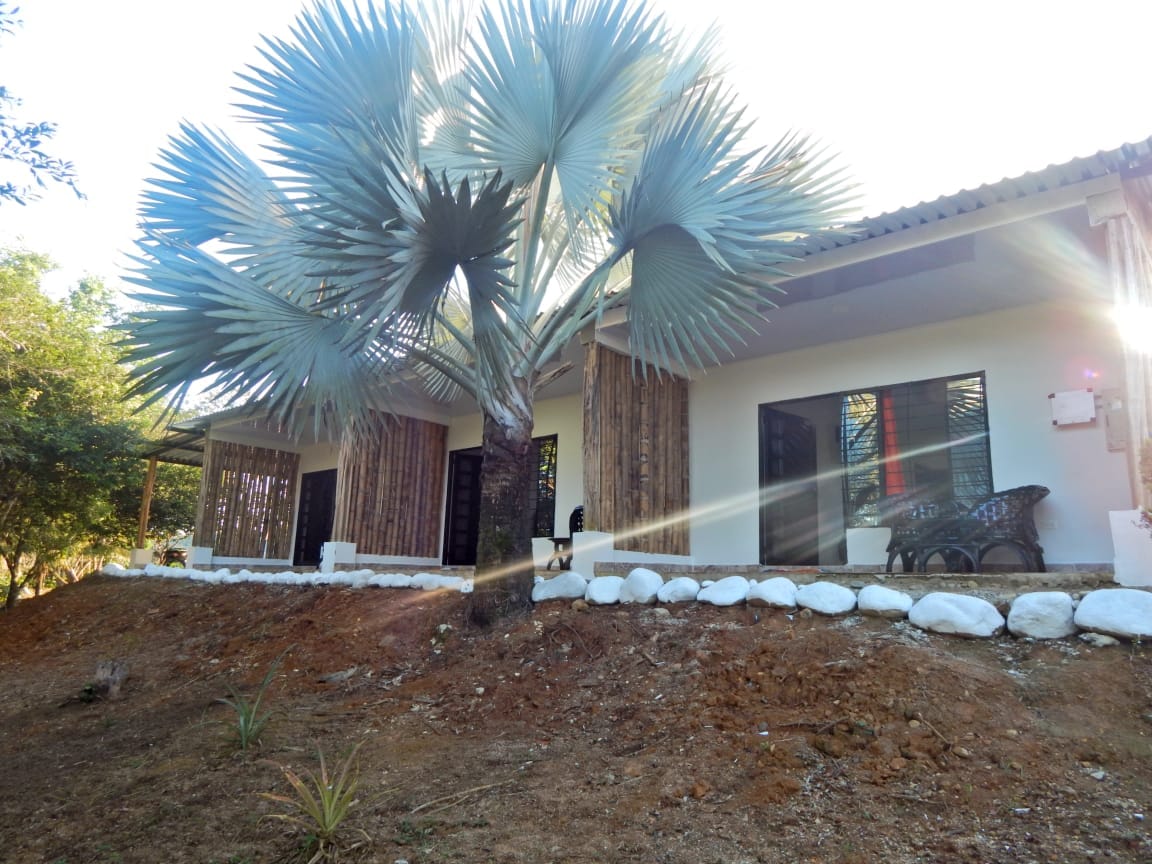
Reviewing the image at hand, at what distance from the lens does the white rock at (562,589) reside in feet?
18.9

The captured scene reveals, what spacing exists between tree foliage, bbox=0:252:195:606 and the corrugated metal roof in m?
8.56

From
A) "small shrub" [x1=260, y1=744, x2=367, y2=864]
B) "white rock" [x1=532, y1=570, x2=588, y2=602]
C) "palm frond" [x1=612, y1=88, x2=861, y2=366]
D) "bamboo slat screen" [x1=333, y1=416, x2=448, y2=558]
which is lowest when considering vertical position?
"small shrub" [x1=260, y1=744, x2=367, y2=864]

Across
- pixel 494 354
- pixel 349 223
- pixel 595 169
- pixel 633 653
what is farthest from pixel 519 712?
pixel 595 169

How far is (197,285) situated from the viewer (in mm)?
4832

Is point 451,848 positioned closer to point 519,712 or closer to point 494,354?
point 519,712

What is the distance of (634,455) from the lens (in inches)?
310

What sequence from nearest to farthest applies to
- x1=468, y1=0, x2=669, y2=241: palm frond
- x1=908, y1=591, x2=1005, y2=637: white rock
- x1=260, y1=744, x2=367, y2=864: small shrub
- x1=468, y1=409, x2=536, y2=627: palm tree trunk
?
x1=260, y1=744, x2=367, y2=864: small shrub < x1=908, y1=591, x2=1005, y2=637: white rock < x1=468, y1=0, x2=669, y2=241: palm frond < x1=468, y1=409, x2=536, y2=627: palm tree trunk

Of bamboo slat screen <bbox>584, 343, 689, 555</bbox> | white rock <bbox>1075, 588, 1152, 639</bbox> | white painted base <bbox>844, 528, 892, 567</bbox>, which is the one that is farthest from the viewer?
white painted base <bbox>844, 528, 892, 567</bbox>

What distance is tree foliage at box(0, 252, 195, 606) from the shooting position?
10656 millimetres

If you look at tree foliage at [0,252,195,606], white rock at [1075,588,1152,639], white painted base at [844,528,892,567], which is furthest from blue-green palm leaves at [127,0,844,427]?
tree foliage at [0,252,195,606]

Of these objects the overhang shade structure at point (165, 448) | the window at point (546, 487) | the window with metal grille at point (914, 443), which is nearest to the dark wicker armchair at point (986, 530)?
the window with metal grille at point (914, 443)

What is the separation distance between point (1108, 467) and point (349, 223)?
6234 millimetres

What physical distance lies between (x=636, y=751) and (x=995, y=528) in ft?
13.3

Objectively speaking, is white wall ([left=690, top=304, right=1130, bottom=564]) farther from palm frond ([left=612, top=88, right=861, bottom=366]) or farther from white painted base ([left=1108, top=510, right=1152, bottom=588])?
palm frond ([left=612, top=88, right=861, bottom=366])
